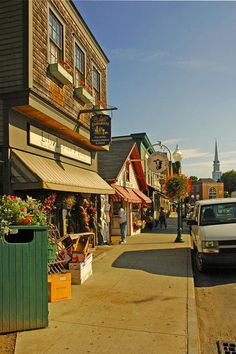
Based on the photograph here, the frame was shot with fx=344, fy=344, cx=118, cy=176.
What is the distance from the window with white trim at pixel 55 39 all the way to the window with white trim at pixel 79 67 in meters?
1.36

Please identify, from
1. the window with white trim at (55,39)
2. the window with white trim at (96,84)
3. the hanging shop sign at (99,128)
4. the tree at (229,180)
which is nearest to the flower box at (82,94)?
the hanging shop sign at (99,128)

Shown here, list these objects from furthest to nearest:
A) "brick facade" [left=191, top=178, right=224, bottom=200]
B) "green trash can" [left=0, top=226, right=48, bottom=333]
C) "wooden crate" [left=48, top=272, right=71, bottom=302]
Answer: "brick facade" [left=191, top=178, right=224, bottom=200]
"wooden crate" [left=48, top=272, right=71, bottom=302]
"green trash can" [left=0, top=226, right=48, bottom=333]

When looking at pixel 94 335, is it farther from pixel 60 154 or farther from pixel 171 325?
pixel 60 154

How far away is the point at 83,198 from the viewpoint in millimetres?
12781

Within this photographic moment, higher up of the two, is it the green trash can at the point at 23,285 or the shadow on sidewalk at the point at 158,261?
the green trash can at the point at 23,285

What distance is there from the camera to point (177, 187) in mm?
16875

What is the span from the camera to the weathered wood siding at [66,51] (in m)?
8.49

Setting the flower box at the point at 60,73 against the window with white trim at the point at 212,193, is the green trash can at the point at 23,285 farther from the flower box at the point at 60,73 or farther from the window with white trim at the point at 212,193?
the window with white trim at the point at 212,193

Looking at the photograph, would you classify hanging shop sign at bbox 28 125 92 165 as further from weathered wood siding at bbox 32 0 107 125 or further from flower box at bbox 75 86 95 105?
flower box at bbox 75 86 95 105

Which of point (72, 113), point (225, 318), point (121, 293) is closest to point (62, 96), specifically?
point (72, 113)

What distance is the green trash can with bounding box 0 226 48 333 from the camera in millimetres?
4781

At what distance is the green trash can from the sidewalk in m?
0.20

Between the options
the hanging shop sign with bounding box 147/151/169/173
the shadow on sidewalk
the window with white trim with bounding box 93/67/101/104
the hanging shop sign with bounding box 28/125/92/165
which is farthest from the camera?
the hanging shop sign with bounding box 147/151/169/173

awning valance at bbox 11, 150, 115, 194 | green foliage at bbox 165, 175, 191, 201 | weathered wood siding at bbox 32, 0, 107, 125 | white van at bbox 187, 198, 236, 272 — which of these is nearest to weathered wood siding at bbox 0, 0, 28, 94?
weathered wood siding at bbox 32, 0, 107, 125
